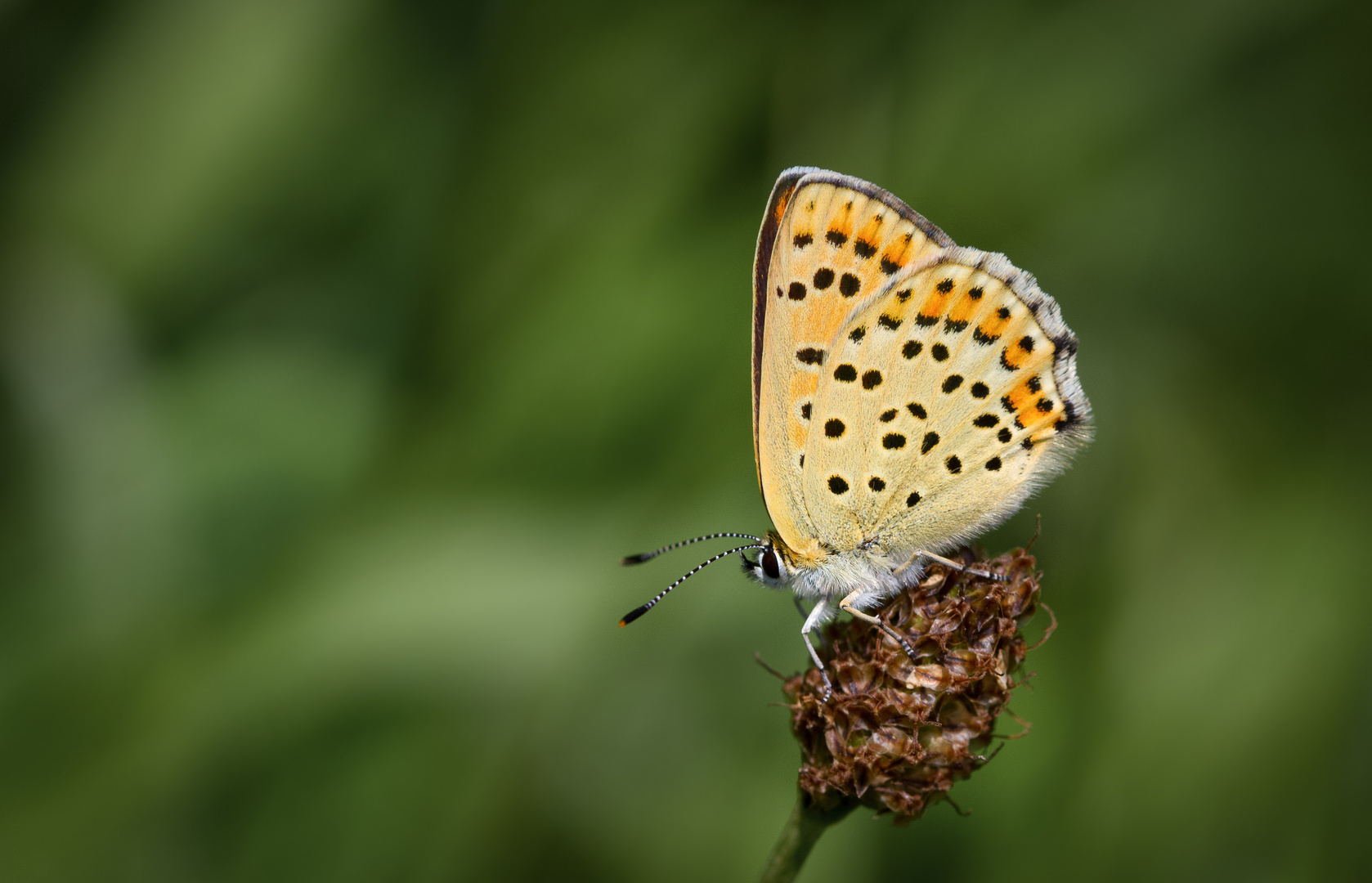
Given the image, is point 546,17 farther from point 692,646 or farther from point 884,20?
point 692,646

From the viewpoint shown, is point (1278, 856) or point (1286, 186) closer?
point (1278, 856)

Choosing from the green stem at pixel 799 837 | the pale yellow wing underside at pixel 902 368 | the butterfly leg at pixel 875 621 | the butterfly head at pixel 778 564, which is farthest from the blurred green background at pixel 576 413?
the green stem at pixel 799 837

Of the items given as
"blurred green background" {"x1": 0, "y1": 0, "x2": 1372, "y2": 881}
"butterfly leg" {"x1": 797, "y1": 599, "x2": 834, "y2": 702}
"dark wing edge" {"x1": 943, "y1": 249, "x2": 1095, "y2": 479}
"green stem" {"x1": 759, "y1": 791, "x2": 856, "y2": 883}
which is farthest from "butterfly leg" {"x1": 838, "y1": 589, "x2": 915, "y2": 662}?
"blurred green background" {"x1": 0, "y1": 0, "x2": 1372, "y2": 881}

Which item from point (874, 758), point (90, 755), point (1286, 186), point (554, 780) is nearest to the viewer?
point (874, 758)

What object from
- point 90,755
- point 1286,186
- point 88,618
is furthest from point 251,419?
point 1286,186

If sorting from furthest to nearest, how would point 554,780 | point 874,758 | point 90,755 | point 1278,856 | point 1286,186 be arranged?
point 1286,186 < point 554,780 < point 90,755 < point 1278,856 < point 874,758

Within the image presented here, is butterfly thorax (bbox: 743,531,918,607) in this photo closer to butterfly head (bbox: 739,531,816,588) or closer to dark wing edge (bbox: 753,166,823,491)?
butterfly head (bbox: 739,531,816,588)

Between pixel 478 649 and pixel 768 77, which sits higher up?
pixel 768 77
